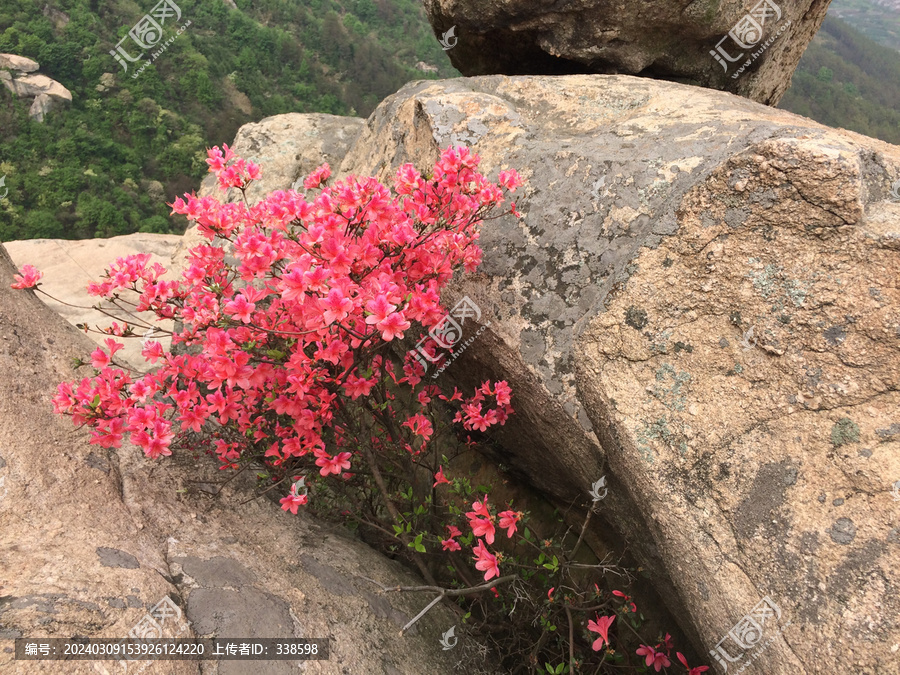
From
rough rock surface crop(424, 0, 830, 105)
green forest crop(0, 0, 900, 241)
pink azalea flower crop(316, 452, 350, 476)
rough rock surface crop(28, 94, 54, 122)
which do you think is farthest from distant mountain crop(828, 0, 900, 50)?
pink azalea flower crop(316, 452, 350, 476)

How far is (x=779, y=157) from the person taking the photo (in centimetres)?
181

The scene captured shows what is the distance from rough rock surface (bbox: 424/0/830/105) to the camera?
13.6ft

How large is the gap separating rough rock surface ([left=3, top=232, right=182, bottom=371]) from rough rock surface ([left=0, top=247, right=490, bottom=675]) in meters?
3.52

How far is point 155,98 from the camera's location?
16.6 metres

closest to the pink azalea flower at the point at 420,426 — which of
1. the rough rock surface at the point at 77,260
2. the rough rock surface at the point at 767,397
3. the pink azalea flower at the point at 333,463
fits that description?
the pink azalea flower at the point at 333,463

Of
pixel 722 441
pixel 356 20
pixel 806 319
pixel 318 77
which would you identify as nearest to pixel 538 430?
pixel 722 441

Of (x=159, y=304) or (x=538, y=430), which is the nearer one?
(x=159, y=304)

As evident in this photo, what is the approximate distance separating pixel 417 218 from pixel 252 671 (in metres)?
1.86

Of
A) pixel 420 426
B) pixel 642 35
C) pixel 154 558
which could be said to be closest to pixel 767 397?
pixel 420 426

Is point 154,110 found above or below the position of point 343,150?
below

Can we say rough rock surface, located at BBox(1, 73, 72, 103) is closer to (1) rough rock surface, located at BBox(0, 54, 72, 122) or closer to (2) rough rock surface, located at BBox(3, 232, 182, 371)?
(1) rough rock surface, located at BBox(0, 54, 72, 122)

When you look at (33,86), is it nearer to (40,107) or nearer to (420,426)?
(40,107)

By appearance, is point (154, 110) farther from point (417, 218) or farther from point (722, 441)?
point (722, 441)

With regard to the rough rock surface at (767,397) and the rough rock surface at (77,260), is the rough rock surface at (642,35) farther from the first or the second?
the rough rock surface at (77,260)
